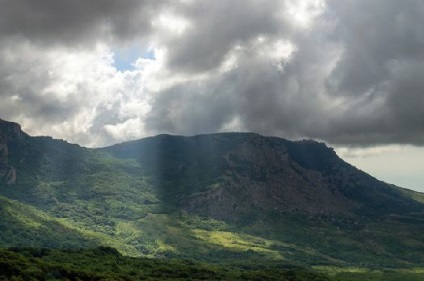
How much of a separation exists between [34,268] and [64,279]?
50.2 feet

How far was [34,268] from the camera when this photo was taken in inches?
7810

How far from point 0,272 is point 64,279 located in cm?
2502

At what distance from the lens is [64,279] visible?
634ft

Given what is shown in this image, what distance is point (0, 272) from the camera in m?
190

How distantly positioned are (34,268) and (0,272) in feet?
44.0
